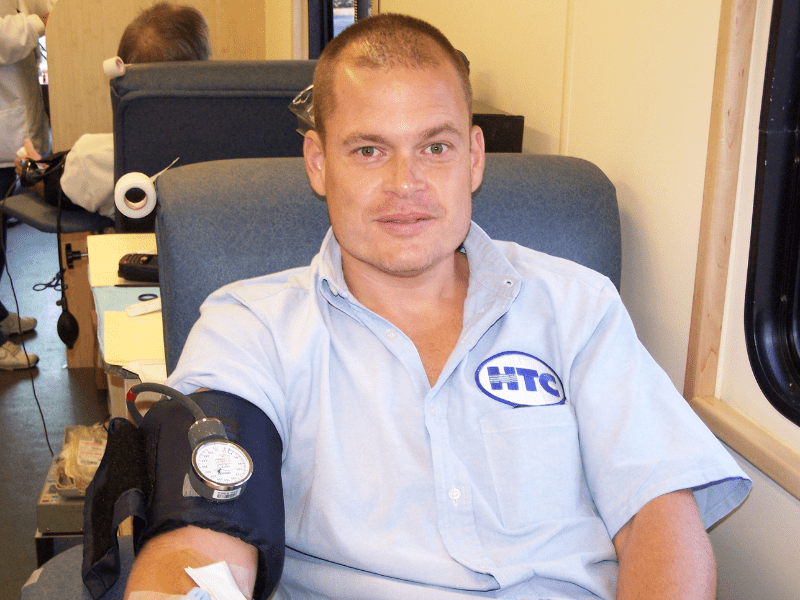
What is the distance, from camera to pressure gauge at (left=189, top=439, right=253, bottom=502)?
917 mm

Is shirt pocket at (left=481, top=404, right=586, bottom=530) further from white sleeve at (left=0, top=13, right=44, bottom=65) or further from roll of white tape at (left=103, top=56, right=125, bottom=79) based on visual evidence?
white sleeve at (left=0, top=13, right=44, bottom=65)

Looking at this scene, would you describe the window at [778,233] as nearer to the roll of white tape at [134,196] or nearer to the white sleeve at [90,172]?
the roll of white tape at [134,196]

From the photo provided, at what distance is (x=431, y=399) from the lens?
45.4 inches

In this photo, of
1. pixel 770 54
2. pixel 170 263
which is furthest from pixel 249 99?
pixel 770 54

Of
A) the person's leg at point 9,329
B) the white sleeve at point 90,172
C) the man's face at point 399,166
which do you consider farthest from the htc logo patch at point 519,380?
the person's leg at point 9,329

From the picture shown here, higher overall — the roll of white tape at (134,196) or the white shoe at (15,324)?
the roll of white tape at (134,196)

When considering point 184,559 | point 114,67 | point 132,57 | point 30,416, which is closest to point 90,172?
point 132,57

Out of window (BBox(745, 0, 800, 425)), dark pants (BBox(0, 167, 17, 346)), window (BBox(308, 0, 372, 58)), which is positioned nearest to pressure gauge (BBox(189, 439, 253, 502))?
window (BBox(745, 0, 800, 425))

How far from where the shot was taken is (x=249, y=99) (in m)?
2.39

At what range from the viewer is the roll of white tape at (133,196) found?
5.32 feet

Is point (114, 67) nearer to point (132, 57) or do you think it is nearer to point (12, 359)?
point (132, 57)

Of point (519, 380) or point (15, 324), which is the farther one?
point (15, 324)

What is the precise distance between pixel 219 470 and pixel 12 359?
3.04 metres

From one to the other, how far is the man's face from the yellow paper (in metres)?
0.54
